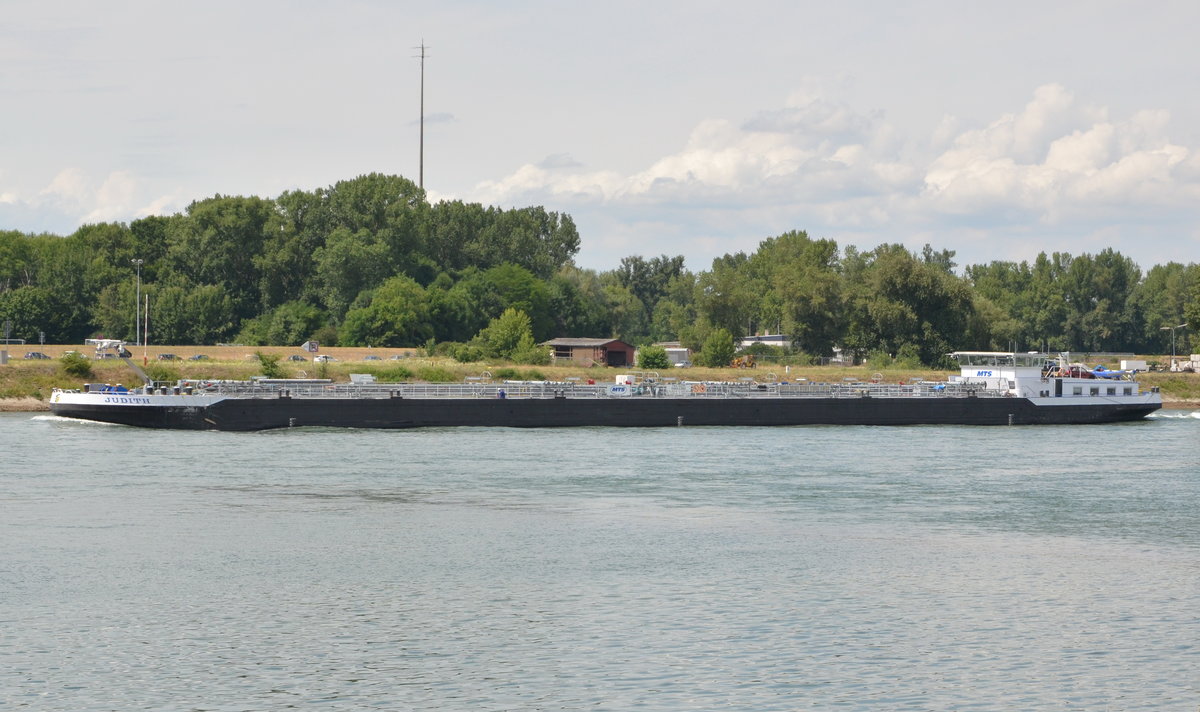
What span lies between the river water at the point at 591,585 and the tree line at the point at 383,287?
223 ft

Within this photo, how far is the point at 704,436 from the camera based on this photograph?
228ft

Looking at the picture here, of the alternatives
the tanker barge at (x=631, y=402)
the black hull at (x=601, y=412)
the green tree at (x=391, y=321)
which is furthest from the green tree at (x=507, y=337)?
the black hull at (x=601, y=412)

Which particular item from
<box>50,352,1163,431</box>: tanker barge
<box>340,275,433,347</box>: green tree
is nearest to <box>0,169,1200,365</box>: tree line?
<box>340,275,433,347</box>: green tree

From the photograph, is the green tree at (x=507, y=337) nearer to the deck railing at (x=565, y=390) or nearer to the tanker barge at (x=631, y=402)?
the tanker barge at (x=631, y=402)

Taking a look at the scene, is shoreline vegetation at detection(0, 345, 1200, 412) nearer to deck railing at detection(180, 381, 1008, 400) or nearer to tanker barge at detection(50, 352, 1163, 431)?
tanker barge at detection(50, 352, 1163, 431)

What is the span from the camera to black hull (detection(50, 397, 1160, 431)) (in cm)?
6906

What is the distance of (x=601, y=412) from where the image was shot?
7488 centimetres

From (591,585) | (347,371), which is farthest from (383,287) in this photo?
(591,585)

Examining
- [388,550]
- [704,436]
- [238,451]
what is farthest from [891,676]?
[704,436]

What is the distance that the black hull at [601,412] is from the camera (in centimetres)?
6906

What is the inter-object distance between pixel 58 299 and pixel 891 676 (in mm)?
116537

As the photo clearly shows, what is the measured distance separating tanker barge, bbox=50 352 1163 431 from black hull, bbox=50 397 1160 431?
0.20ft

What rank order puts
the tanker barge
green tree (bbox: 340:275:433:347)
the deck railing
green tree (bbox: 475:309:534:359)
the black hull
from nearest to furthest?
the black hull → the tanker barge → the deck railing → green tree (bbox: 475:309:534:359) → green tree (bbox: 340:275:433:347)

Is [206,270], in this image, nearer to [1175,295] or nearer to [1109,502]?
[1109,502]
